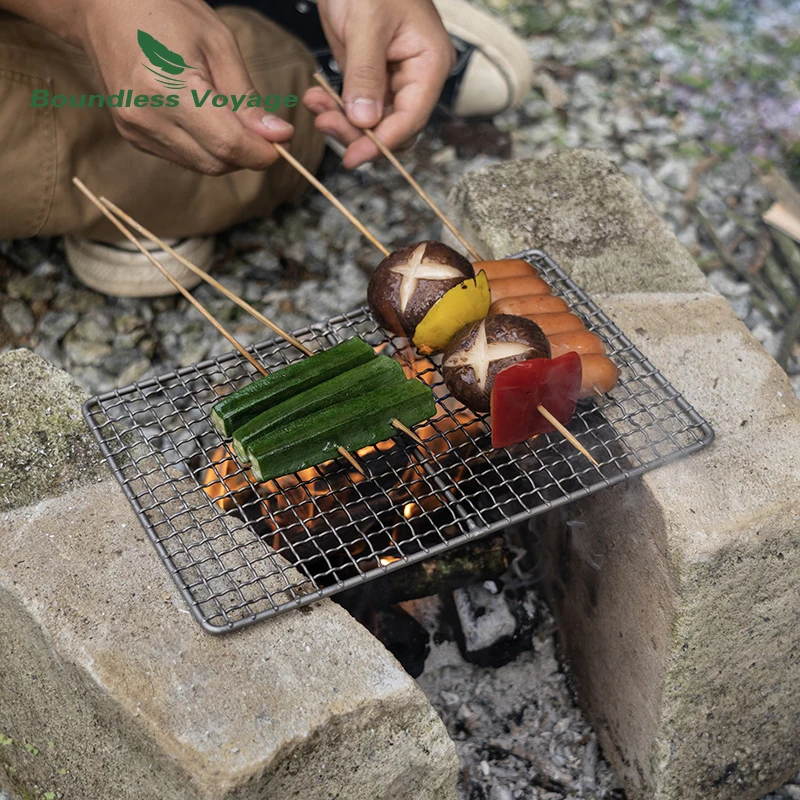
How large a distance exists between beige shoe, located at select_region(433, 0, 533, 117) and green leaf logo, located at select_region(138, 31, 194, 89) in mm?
2811

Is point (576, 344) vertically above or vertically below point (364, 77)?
below

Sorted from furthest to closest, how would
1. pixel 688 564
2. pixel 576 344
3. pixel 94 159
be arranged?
pixel 94 159, pixel 576 344, pixel 688 564

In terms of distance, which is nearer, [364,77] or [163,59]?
[163,59]

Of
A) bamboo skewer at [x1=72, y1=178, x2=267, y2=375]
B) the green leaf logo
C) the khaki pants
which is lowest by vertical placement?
the khaki pants

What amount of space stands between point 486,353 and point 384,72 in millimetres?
1408

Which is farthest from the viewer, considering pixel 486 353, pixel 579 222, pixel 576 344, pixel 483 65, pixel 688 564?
pixel 483 65

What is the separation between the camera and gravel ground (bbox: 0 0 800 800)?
11.4 feet

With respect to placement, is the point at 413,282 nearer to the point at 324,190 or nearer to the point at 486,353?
the point at 486,353

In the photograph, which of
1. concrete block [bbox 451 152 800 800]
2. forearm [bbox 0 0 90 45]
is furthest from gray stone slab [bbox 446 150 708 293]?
forearm [bbox 0 0 90 45]

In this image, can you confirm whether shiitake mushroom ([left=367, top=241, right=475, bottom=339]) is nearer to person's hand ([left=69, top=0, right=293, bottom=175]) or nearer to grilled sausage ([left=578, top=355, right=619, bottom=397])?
grilled sausage ([left=578, top=355, right=619, bottom=397])

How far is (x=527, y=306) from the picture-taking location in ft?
9.97

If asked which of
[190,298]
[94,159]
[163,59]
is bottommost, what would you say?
[94,159]

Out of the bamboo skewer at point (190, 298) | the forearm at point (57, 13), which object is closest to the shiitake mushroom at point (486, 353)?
the bamboo skewer at point (190, 298)

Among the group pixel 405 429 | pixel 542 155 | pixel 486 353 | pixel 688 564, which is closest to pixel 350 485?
pixel 405 429
